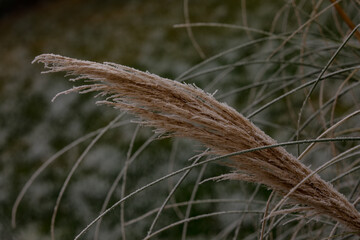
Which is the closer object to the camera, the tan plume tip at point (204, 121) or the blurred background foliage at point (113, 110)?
the tan plume tip at point (204, 121)

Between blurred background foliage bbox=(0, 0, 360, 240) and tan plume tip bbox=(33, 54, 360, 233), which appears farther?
blurred background foliage bbox=(0, 0, 360, 240)

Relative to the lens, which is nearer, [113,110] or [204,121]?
[204,121]

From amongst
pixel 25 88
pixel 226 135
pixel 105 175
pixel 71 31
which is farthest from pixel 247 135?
pixel 71 31

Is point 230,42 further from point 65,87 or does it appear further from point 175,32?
point 65,87

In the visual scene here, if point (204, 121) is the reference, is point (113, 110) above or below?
below

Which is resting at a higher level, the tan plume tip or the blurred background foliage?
the tan plume tip
